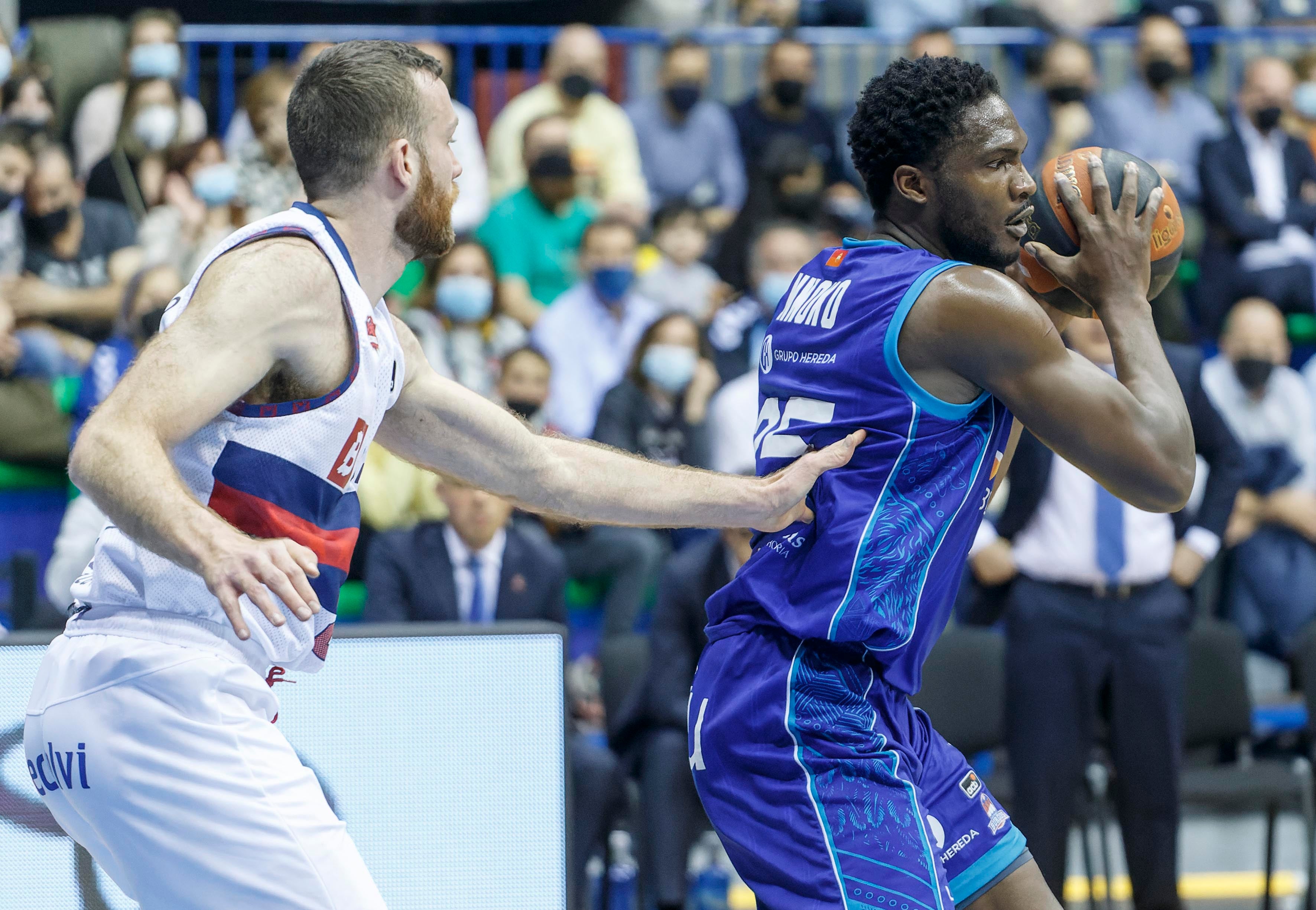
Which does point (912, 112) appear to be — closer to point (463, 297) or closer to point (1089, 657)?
point (1089, 657)

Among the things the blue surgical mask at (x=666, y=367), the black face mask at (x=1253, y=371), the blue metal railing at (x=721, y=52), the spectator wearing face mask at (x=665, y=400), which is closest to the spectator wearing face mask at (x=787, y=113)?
the blue metal railing at (x=721, y=52)

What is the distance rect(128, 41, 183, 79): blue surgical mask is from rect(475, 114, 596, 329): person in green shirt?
194cm

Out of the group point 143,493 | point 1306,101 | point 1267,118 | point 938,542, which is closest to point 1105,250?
point 938,542

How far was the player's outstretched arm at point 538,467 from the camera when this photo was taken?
3.47 meters

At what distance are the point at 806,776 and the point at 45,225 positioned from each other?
20.1 feet

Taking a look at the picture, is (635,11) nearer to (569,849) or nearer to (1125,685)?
(1125,685)

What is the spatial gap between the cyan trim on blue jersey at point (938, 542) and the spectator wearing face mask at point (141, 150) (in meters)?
6.29

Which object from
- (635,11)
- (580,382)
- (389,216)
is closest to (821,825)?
(389,216)

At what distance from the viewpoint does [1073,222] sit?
10.9 ft

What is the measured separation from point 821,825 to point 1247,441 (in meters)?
5.75

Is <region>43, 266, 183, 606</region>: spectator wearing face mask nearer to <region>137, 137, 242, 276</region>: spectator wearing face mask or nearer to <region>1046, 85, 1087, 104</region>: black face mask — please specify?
<region>137, 137, 242, 276</region>: spectator wearing face mask

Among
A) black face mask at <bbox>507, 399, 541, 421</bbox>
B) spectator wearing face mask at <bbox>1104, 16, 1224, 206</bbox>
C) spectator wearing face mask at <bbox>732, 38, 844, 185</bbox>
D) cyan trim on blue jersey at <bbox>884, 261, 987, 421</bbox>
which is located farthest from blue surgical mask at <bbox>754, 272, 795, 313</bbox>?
cyan trim on blue jersey at <bbox>884, 261, 987, 421</bbox>

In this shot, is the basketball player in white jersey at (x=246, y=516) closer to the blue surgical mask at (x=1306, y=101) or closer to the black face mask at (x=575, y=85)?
the black face mask at (x=575, y=85)

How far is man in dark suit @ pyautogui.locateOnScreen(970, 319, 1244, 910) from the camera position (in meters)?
6.09
